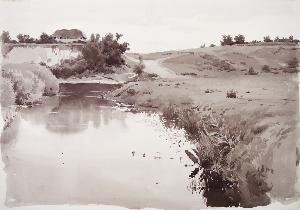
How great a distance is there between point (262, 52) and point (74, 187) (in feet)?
3.00

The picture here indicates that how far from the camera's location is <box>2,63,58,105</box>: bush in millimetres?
1911

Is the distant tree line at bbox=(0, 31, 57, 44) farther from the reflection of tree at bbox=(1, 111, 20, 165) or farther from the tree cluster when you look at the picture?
the tree cluster

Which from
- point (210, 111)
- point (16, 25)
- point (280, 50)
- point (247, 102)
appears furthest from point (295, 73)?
point (16, 25)

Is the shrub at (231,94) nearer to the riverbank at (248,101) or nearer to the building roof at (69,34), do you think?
the riverbank at (248,101)

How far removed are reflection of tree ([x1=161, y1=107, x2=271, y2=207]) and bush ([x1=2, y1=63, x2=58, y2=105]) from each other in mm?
513

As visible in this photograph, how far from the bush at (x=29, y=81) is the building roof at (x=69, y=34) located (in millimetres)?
149

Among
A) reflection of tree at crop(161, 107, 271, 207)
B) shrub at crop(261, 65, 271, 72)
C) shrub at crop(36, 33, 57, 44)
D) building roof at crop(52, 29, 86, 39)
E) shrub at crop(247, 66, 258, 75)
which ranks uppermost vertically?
building roof at crop(52, 29, 86, 39)

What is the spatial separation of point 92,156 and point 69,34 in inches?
19.3

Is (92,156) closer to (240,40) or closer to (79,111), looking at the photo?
(79,111)

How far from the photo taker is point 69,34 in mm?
1909

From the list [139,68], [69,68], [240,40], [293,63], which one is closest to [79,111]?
[69,68]

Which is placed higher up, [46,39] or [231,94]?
[46,39]


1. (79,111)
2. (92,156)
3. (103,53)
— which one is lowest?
(92,156)

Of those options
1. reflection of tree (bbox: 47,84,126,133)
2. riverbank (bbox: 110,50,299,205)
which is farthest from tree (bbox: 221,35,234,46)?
reflection of tree (bbox: 47,84,126,133)
